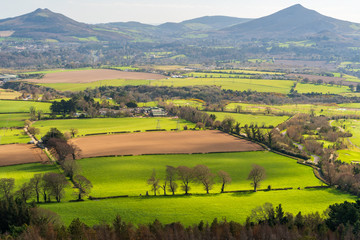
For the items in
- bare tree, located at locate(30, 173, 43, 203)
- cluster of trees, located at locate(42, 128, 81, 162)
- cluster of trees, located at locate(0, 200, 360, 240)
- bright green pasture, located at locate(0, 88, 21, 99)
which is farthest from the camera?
bright green pasture, located at locate(0, 88, 21, 99)

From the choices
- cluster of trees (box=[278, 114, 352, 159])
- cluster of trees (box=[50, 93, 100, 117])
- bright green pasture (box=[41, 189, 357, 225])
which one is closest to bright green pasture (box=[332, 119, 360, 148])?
cluster of trees (box=[278, 114, 352, 159])

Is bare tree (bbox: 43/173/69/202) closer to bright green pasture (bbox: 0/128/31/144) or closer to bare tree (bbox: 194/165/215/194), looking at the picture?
bare tree (bbox: 194/165/215/194)

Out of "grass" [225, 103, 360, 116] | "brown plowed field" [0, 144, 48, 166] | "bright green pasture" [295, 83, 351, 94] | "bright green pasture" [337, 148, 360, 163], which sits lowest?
"bright green pasture" [337, 148, 360, 163]

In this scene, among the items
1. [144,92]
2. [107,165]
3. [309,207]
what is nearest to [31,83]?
[144,92]

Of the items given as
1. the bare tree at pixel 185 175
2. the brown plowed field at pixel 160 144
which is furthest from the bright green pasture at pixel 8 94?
the bare tree at pixel 185 175

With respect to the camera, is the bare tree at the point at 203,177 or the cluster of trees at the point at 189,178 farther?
the bare tree at the point at 203,177

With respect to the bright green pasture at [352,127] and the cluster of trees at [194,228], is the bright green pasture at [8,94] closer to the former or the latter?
the cluster of trees at [194,228]

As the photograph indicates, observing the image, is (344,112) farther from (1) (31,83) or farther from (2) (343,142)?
(1) (31,83)
